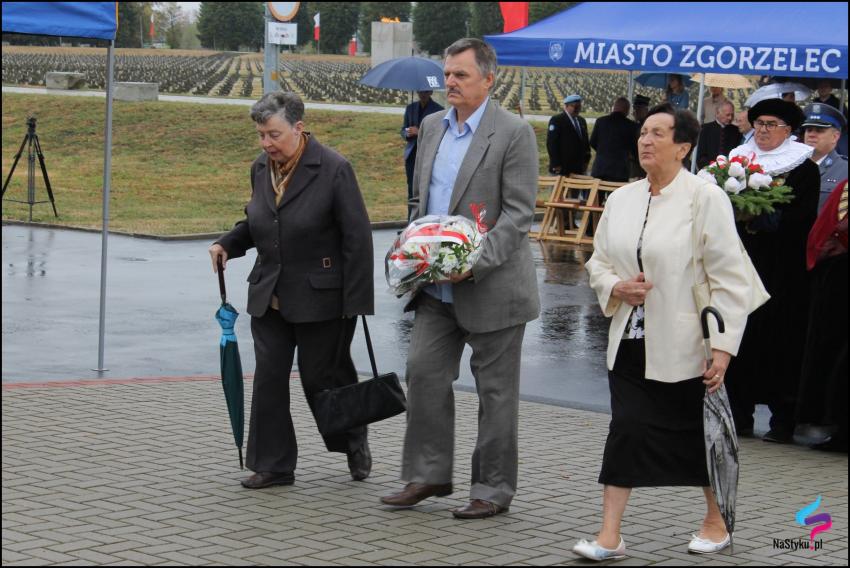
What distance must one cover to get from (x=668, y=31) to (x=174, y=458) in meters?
7.39

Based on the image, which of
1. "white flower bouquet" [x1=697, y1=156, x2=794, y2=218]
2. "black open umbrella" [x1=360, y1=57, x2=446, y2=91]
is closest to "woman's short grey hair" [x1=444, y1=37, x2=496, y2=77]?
"white flower bouquet" [x1=697, y1=156, x2=794, y2=218]

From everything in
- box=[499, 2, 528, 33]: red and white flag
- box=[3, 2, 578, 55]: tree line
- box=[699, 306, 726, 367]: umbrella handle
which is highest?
box=[3, 2, 578, 55]: tree line

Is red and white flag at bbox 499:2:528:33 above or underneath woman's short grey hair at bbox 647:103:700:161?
above

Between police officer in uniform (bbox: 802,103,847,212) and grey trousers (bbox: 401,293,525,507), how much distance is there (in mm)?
3053

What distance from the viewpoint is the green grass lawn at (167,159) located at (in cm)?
2138

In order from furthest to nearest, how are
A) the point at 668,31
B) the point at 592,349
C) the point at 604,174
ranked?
the point at 604,174 < the point at 668,31 < the point at 592,349

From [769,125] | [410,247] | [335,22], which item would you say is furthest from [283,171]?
[335,22]

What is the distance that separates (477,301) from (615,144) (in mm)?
12306

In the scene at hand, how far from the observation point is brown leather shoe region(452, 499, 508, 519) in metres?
5.77

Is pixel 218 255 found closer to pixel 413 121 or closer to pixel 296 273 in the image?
pixel 296 273

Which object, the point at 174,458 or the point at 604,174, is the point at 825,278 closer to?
the point at 174,458

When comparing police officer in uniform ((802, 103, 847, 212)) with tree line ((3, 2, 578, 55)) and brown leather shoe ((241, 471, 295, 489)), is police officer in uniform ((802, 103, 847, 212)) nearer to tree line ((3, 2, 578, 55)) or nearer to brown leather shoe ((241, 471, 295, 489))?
brown leather shoe ((241, 471, 295, 489))

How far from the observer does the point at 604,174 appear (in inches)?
706

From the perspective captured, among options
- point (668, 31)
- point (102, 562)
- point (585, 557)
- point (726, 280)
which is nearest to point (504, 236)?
point (726, 280)
